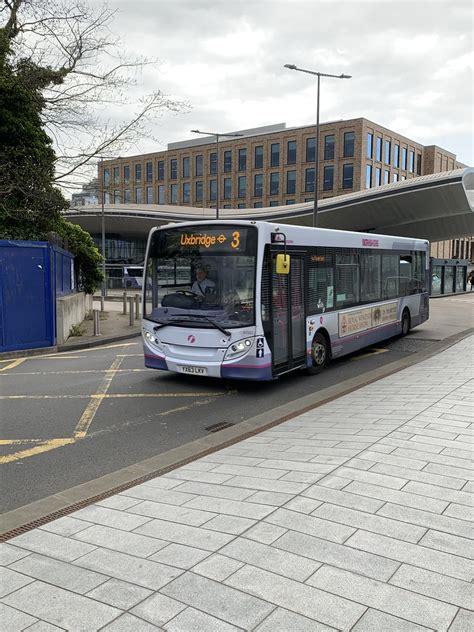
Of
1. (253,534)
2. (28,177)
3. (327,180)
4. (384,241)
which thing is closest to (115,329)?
(28,177)

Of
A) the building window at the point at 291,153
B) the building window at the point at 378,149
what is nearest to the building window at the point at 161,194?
the building window at the point at 291,153

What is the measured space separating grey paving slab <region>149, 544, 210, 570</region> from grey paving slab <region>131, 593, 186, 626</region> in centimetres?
31

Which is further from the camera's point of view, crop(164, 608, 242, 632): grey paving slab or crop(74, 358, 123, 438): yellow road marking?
crop(74, 358, 123, 438): yellow road marking

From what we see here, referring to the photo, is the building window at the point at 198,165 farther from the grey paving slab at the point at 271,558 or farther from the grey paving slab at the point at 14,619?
the grey paving slab at the point at 14,619

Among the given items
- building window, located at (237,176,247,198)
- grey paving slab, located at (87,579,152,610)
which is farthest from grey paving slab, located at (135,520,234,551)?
building window, located at (237,176,247,198)

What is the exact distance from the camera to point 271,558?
9.90 ft

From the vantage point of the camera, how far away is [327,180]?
233 ft

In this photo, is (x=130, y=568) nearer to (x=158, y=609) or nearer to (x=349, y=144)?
(x=158, y=609)

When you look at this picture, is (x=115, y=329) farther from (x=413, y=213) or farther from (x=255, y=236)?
(x=413, y=213)

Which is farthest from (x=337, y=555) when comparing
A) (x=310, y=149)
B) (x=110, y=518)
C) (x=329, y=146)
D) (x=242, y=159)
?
(x=242, y=159)

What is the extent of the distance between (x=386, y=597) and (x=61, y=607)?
1604 millimetres

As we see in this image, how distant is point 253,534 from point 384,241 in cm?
1082

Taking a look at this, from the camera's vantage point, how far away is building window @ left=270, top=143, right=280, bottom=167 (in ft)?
250

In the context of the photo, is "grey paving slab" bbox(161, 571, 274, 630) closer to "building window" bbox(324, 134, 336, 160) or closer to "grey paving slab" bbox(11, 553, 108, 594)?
"grey paving slab" bbox(11, 553, 108, 594)
